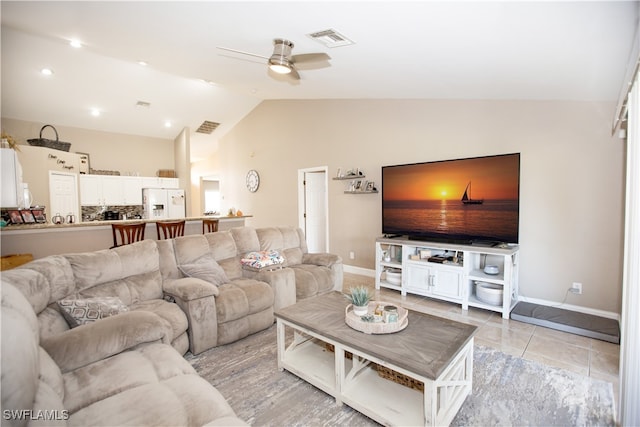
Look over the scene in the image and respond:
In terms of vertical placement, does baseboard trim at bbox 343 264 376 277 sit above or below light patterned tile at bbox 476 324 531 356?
above

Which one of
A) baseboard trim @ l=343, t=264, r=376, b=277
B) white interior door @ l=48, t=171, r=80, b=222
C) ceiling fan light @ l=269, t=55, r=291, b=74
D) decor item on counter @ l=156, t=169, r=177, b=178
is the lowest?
baseboard trim @ l=343, t=264, r=376, b=277

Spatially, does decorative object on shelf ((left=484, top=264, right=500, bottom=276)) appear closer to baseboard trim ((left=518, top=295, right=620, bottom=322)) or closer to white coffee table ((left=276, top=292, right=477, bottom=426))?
baseboard trim ((left=518, top=295, right=620, bottom=322))

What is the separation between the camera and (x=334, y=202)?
5.80 meters

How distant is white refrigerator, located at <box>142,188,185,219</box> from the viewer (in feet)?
23.5

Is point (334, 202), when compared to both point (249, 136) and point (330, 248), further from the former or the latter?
point (249, 136)

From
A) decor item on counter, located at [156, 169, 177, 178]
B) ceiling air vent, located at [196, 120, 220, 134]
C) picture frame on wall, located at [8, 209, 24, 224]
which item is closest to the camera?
picture frame on wall, located at [8, 209, 24, 224]

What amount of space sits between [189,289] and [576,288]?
407 centimetres

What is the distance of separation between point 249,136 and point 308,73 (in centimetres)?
387

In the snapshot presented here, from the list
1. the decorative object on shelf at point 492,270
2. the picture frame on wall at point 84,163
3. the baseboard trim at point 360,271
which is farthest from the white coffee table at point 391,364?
Answer: the picture frame on wall at point 84,163

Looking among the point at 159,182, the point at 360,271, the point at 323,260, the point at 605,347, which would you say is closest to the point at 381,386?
the point at 323,260

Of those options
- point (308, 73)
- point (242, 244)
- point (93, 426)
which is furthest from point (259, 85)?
point (93, 426)

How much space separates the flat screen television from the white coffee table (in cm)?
201

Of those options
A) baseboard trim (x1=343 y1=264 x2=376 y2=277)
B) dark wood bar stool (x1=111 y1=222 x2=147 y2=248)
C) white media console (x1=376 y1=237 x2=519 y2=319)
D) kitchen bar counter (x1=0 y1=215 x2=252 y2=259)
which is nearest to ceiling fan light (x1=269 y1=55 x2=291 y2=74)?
white media console (x1=376 y1=237 x2=519 y2=319)

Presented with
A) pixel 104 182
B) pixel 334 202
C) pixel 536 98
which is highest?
pixel 536 98
